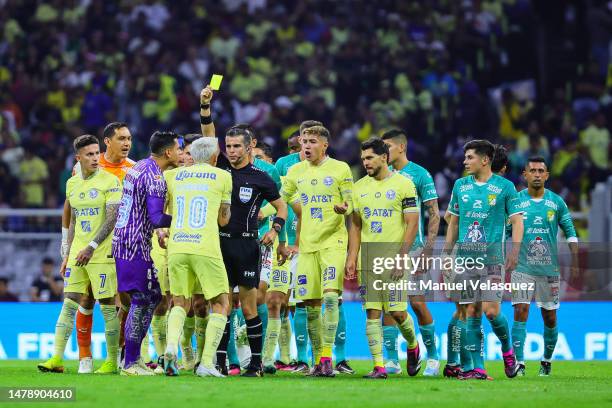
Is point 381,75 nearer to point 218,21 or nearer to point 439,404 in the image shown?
point 218,21

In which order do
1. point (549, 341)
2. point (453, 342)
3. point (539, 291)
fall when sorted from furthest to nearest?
point (549, 341)
point (539, 291)
point (453, 342)

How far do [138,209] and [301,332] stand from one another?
8.80 ft

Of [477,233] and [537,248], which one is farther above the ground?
[477,233]

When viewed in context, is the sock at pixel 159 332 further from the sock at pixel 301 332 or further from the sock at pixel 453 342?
the sock at pixel 453 342

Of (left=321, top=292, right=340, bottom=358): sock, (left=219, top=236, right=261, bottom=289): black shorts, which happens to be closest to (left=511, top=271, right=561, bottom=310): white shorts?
(left=321, top=292, right=340, bottom=358): sock

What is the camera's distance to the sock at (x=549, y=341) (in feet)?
47.7

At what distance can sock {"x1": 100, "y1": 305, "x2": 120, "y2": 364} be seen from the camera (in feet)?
42.9

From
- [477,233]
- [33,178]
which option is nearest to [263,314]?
[477,233]

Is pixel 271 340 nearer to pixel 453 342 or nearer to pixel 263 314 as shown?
pixel 263 314

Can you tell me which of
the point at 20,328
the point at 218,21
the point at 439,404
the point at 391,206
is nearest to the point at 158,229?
the point at 391,206

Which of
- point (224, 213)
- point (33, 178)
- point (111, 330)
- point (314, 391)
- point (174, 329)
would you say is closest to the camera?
point (314, 391)

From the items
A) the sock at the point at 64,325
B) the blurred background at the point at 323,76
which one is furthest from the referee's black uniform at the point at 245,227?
the blurred background at the point at 323,76

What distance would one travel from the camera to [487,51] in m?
26.8

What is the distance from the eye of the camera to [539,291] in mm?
14500
